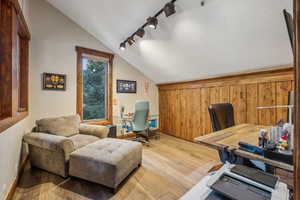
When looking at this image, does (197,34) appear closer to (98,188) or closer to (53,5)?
(98,188)

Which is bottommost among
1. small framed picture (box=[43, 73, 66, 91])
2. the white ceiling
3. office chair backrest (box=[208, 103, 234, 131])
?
office chair backrest (box=[208, 103, 234, 131])

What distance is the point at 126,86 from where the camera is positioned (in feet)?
12.6

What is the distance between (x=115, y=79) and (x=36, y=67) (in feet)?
5.37

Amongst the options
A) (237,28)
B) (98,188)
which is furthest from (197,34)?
(98,188)

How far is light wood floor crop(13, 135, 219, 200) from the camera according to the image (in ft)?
5.18

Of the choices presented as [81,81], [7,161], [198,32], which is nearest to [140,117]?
[81,81]

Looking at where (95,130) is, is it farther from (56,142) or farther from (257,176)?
(257,176)

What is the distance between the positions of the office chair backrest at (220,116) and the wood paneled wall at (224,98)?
0.99 m

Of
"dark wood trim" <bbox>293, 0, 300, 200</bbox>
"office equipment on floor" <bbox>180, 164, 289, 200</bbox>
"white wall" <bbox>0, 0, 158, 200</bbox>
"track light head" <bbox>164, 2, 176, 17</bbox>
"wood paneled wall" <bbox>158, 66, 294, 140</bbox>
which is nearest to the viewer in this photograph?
"dark wood trim" <bbox>293, 0, 300, 200</bbox>

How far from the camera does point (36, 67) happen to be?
8.54 ft

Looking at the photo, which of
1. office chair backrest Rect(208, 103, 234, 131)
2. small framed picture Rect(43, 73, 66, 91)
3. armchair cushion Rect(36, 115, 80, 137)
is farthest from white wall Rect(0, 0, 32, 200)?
office chair backrest Rect(208, 103, 234, 131)

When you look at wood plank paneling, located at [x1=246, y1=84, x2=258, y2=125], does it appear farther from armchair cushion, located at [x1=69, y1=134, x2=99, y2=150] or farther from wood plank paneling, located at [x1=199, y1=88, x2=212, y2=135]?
armchair cushion, located at [x1=69, y1=134, x2=99, y2=150]

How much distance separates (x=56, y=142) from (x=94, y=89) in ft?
6.28

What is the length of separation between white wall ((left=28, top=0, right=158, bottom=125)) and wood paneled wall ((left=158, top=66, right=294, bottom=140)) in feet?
8.14
